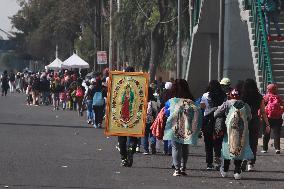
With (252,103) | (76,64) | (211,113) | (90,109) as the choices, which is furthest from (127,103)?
(76,64)

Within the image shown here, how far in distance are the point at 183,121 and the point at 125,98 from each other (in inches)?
96.6

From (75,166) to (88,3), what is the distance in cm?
6490

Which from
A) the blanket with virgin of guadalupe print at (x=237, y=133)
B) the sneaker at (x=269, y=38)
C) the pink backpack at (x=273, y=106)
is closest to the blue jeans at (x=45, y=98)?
the sneaker at (x=269, y=38)

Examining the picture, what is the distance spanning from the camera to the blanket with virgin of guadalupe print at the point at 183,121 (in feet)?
64.2

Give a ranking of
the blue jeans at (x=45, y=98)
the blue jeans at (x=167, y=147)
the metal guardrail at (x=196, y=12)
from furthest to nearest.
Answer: the blue jeans at (x=45, y=98), the metal guardrail at (x=196, y=12), the blue jeans at (x=167, y=147)

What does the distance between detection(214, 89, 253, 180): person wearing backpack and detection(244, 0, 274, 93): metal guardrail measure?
35.1 feet

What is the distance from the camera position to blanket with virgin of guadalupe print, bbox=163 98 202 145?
19578 mm

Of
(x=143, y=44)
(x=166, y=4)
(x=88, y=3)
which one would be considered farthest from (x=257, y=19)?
(x=88, y=3)

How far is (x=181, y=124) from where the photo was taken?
64.7ft

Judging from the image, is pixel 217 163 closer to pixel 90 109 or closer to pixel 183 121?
pixel 183 121

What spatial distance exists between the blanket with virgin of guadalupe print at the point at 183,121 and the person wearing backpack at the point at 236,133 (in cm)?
54

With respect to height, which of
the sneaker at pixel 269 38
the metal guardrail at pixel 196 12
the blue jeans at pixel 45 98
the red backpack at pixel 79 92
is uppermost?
the metal guardrail at pixel 196 12

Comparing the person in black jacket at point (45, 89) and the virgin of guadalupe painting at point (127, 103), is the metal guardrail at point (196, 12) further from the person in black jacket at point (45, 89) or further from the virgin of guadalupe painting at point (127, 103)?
the virgin of guadalupe painting at point (127, 103)

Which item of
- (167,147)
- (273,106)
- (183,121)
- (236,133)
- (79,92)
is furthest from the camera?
(79,92)
